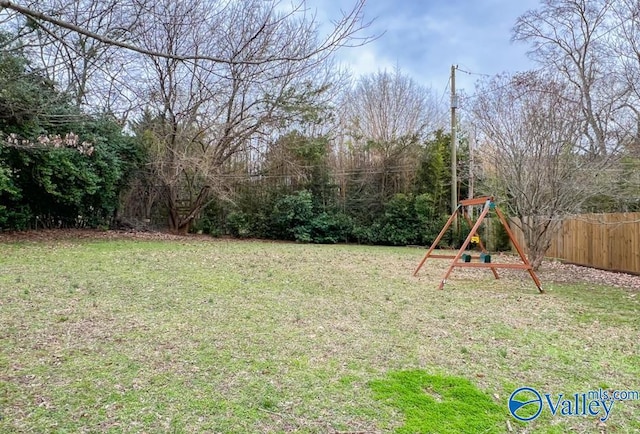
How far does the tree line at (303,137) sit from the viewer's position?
20.7 feet

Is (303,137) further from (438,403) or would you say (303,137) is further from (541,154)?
(438,403)

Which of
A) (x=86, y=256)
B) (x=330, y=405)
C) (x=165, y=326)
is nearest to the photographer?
(x=330, y=405)

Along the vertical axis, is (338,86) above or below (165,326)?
above

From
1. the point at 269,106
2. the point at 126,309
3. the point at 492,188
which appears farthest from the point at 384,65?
the point at 126,309

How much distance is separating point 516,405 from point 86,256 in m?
7.50

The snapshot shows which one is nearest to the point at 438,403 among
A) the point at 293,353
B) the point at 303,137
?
the point at 293,353

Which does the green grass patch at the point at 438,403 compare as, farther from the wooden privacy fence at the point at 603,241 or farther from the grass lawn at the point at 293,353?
the wooden privacy fence at the point at 603,241

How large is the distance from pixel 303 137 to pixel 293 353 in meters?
11.9

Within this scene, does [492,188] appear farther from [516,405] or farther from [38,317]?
[38,317]

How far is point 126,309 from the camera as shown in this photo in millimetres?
4070

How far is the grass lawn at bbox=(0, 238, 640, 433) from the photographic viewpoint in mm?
2133

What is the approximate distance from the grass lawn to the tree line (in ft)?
7.19

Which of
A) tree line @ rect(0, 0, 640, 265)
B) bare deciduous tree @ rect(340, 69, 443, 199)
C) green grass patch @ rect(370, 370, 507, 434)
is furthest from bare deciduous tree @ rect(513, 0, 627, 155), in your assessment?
green grass patch @ rect(370, 370, 507, 434)

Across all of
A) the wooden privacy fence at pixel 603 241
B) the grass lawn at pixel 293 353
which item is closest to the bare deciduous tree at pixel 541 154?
the wooden privacy fence at pixel 603 241
